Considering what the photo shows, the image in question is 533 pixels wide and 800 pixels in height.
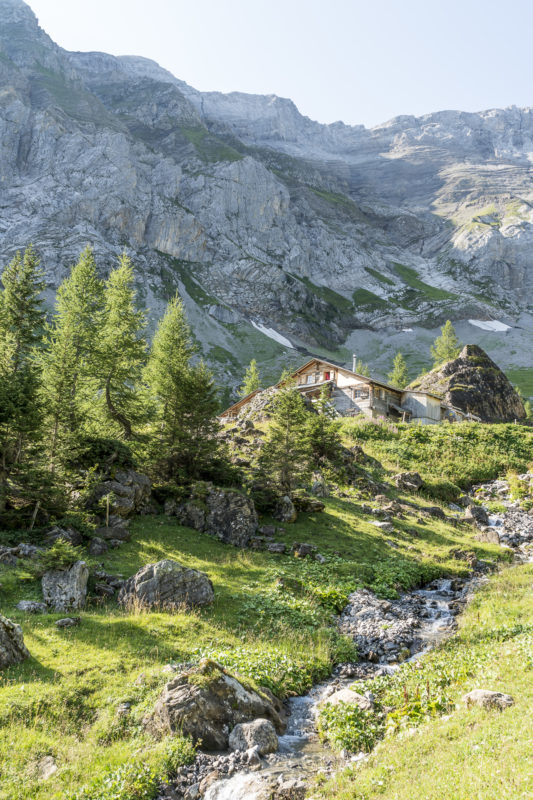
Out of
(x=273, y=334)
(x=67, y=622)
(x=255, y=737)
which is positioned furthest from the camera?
(x=273, y=334)

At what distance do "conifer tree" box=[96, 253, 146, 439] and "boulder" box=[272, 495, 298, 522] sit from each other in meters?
10.6

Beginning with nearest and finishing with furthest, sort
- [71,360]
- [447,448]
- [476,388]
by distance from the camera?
[71,360]
[447,448]
[476,388]

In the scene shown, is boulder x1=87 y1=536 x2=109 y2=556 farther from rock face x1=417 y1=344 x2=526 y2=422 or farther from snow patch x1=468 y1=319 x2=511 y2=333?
snow patch x1=468 y1=319 x2=511 y2=333

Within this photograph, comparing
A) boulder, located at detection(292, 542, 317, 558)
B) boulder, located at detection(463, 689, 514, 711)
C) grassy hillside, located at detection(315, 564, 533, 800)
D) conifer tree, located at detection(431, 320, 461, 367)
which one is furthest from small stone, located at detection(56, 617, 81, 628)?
conifer tree, located at detection(431, 320, 461, 367)

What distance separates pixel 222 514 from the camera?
24906 mm

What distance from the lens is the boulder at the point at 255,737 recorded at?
A: 31.3ft

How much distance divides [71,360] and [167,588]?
15.5 meters

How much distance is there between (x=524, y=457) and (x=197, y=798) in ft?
149

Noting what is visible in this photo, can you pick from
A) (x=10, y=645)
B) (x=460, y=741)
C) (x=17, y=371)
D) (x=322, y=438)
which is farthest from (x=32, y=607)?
(x=322, y=438)

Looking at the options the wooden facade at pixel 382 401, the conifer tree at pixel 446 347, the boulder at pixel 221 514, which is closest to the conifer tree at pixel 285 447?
the boulder at pixel 221 514

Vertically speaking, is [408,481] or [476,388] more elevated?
[476,388]

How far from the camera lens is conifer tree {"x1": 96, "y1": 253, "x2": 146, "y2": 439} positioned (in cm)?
3022

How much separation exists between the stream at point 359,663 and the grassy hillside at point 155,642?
0.62 m

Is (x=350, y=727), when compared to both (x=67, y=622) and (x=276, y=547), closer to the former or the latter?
(x=67, y=622)
